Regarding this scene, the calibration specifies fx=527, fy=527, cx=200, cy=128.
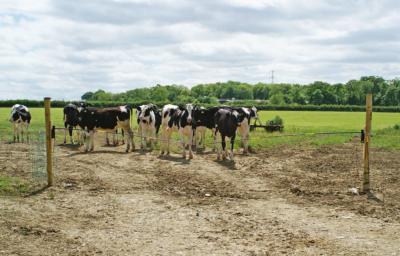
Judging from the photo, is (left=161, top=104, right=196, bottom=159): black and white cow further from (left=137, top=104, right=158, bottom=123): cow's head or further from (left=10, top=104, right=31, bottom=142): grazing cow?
(left=10, top=104, right=31, bottom=142): grazing cow

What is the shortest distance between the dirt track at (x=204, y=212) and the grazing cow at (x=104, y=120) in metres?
4.72

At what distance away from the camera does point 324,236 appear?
9.05m

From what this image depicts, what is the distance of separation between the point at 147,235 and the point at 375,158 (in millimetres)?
12642

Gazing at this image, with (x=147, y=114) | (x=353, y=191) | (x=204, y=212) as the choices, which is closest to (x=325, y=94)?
(x=147, y=114)

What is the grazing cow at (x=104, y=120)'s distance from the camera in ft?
71.6

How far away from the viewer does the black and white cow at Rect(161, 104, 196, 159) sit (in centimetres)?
1981

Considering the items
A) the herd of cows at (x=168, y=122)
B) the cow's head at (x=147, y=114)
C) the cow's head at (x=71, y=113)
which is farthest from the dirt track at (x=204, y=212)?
the cow's head at (x=71, y=113)

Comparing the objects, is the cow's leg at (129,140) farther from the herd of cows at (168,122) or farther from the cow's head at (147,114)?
the cow's head at (147,114)

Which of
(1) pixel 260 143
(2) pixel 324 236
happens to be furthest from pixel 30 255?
(1) pixel 260 143

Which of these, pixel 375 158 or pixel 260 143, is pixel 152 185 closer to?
pixel 375 158

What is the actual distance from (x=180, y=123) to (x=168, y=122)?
4.56 feet

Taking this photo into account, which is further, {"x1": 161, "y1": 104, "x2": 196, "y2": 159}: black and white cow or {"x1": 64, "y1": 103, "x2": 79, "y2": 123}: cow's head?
{"x1": 64, "y1": 103, "x2": 79, "y2": 123}: cow's head

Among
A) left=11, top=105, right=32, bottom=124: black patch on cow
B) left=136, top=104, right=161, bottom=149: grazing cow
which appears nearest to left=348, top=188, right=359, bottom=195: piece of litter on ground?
left=136, top=104, right=161, bottom=149: grazing cow

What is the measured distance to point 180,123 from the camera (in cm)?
2012
